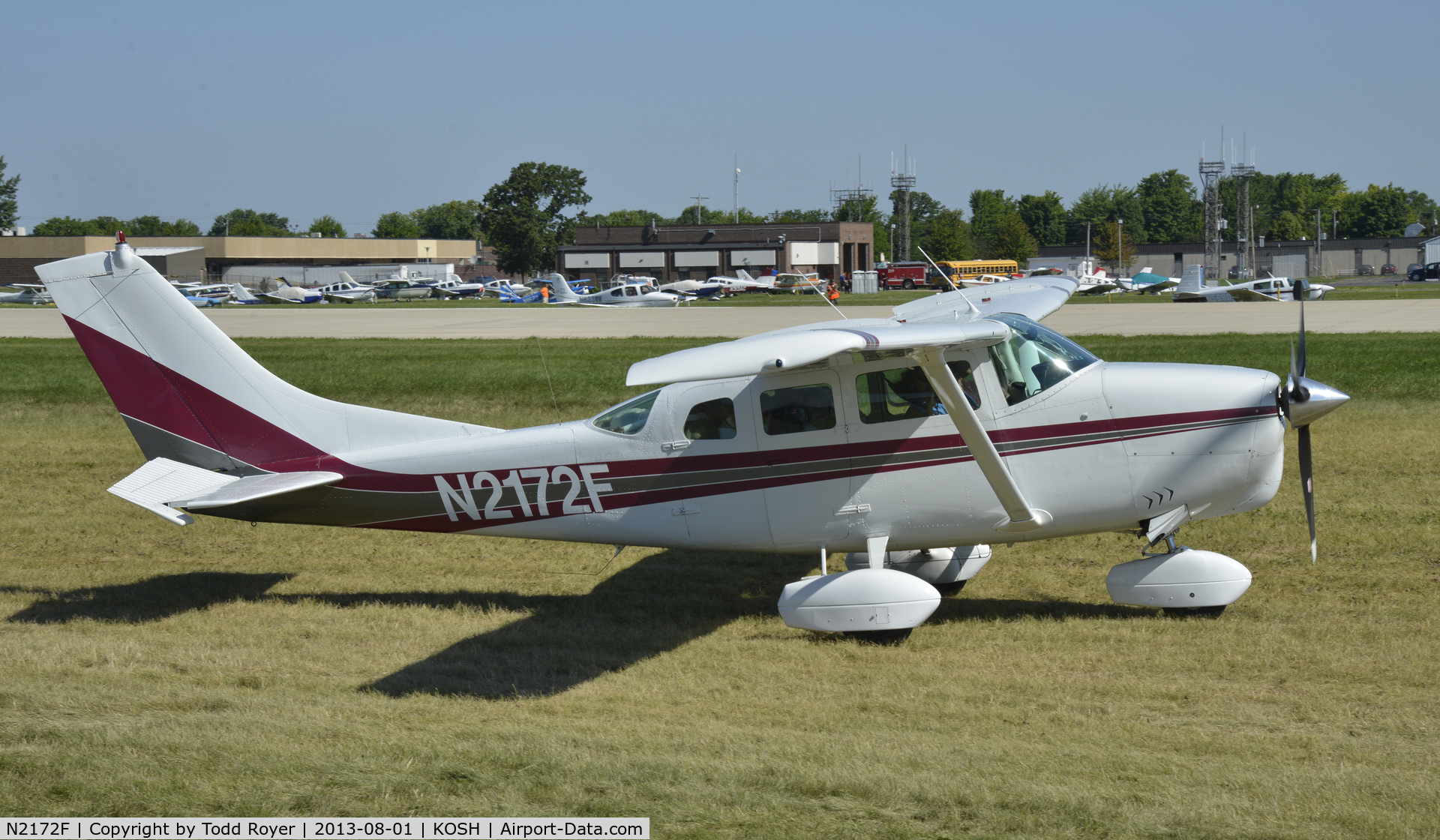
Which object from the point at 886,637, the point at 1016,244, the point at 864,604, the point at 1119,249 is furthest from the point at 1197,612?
the point at 1016,244

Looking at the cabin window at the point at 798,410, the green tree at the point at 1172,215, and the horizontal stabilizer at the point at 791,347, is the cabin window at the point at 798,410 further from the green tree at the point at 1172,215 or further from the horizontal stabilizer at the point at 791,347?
the green tree at the point at 1172,215

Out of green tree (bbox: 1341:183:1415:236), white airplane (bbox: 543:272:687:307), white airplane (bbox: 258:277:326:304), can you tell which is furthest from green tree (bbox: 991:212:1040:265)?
white airplane (bbox: 258:277:326:304)

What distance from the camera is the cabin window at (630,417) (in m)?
8.66

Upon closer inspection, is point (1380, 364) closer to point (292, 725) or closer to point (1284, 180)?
point (292, 725)

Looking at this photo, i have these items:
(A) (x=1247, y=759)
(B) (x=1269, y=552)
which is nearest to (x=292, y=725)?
(A) (x=1247, y=759)

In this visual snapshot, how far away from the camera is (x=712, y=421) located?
8453 mm

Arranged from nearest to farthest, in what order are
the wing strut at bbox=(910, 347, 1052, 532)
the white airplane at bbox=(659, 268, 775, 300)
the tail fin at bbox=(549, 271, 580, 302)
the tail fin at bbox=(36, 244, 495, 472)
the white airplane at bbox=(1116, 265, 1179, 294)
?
1. the wing strut at bbox=(910, 347, 1052, 532)
2. the tail fin at bbox=(36, 244, 495, 472)
3. the white airplane at bbox=(1116, 265, 1179, 294)
4. the tail fin at bbox=(549, 271, 580, 302)
5. the white airplane at bbox=(659, 268, 775, 300)

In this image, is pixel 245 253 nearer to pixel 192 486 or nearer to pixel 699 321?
pixel 699 321

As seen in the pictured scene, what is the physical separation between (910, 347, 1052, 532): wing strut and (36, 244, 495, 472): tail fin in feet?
12.6

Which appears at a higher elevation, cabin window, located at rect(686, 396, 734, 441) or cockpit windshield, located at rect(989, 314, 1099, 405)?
cockpit windshield, located at rect(989, 314, 1099, 405)

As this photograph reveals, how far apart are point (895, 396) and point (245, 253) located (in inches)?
4596

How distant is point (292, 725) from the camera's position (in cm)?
665

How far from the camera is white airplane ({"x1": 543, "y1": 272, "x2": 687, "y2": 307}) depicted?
65.1 meters

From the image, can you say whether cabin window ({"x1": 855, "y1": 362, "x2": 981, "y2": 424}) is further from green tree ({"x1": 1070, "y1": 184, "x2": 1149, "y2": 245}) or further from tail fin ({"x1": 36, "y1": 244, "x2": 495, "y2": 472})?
green tree ({"x1": 1070, "y1": 184, "x2": 1149, "y2": 245})
